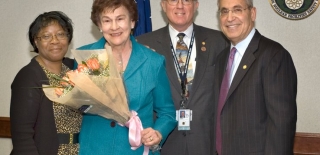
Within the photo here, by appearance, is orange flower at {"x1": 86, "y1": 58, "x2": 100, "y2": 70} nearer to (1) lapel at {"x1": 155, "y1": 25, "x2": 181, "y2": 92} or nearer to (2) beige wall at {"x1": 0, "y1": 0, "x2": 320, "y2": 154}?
(1) lapel at {"x1": 155, "y1": 25, "x2": 181, "y2": 92}

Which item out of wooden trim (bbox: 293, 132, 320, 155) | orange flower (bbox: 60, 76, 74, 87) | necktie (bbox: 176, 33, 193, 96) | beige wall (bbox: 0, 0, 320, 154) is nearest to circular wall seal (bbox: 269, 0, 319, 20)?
beige wall (bbox: 0, 0, 320, 154)

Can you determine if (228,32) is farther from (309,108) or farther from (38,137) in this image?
(309,108)

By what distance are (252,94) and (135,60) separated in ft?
2.44

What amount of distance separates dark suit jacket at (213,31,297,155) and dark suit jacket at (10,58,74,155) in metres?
1.10

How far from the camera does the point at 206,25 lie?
502 centimetres

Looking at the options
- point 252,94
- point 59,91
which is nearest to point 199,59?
point 252,94

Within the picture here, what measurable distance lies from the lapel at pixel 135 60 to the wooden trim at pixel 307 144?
249 centimetres

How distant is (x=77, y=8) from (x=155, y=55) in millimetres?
2719

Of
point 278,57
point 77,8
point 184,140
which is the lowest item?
point 184,140

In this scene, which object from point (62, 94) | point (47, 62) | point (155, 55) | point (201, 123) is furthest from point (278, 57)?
point (47, 62)

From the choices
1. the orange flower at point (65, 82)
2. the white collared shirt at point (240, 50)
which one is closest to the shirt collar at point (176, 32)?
the white collared shirt at point (240, 50)

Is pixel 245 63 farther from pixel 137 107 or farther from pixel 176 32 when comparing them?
pixel 176 32

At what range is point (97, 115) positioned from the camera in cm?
283

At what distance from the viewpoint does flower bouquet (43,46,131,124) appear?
2.43 meters
